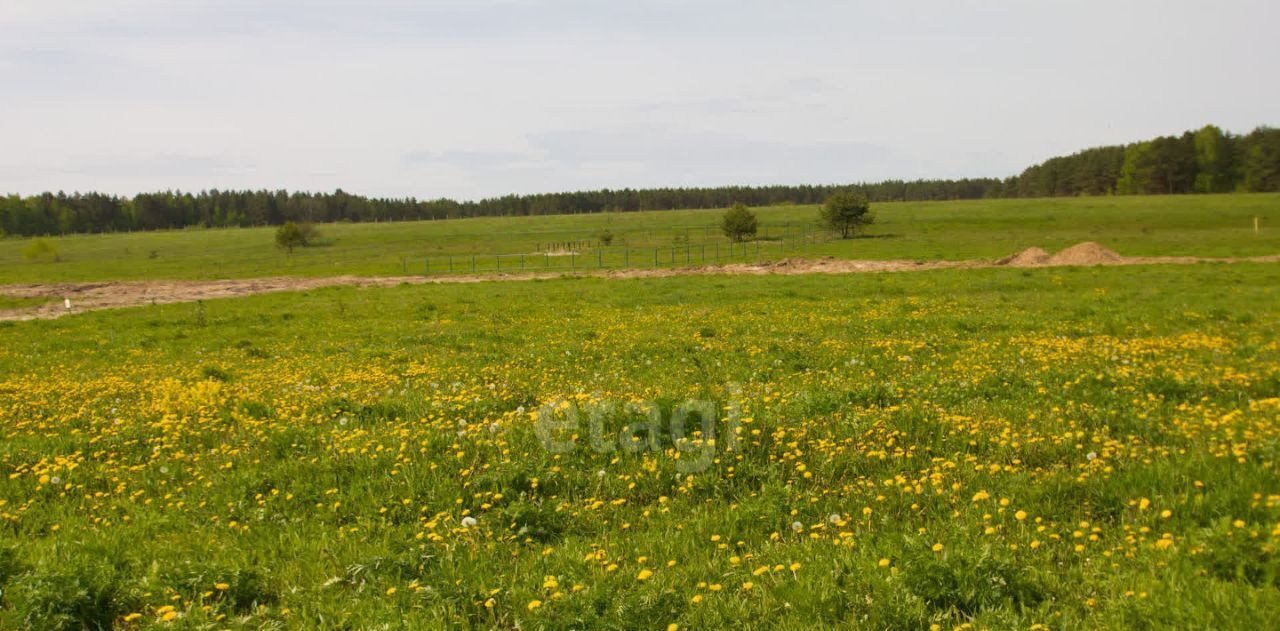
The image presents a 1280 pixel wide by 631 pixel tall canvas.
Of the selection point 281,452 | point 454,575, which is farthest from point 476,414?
point 454,575

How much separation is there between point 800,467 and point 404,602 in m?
3.78

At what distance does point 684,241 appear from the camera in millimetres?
106938

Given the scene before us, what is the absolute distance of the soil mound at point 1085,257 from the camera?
46791 millimetres

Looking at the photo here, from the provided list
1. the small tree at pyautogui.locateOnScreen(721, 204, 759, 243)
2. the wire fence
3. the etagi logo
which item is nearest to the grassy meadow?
the etagi logo

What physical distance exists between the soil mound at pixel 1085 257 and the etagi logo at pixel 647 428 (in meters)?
47.2

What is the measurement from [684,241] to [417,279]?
57064mm

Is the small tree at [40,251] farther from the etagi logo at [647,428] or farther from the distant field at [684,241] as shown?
the etagi logo at [647,428]

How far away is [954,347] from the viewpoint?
1485 centimetres

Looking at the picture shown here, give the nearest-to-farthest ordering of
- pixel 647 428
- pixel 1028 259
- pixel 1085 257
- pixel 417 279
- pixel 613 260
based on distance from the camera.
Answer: pixel 647 428, pixel 1085 257, pixel 1028 259, pixel 417 279, pixel 613 260

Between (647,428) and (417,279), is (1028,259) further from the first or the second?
(647,428)

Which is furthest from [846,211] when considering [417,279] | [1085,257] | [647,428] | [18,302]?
[647,428]

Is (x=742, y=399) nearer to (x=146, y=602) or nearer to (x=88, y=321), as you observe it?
(x=146, y=602)

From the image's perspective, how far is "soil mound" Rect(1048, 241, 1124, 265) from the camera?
4679cm

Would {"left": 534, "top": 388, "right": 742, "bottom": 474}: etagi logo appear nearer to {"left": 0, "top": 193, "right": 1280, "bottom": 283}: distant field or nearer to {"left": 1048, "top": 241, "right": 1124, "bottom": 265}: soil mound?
{"left": 1048, "top": 241, "right": 1124, "bottom": 265}: soil mound
